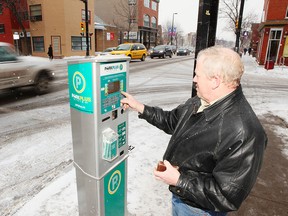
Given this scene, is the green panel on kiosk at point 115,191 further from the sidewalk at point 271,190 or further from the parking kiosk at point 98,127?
the sidewalk at point 271,190

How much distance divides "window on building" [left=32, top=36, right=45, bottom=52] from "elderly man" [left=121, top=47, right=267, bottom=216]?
29854 millimetres

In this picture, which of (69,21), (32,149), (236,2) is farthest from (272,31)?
(32,149)

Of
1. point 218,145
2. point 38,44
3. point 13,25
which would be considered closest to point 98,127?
point 218,145

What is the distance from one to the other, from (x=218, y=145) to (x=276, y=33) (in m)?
23.5

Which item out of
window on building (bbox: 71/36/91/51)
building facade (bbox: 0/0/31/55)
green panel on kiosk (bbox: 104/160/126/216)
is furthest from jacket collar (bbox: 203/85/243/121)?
building facade (bbox: 0/0/31/55)

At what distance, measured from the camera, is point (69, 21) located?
27.5m

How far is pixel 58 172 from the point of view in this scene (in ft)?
11.6

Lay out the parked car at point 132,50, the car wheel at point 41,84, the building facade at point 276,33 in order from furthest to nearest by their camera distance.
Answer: the parked car at point 132,50
the building facade at point 276,33
the car wheel at point 41,84

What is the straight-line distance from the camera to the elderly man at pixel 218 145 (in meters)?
1.31

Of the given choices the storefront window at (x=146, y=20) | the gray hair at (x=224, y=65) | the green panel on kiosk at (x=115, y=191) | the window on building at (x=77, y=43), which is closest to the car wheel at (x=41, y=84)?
the green panel on kiosk at (x=115, y=191)

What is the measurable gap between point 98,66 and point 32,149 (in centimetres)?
330

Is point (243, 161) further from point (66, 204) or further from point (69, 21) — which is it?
point (69, 21)

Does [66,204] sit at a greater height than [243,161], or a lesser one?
lesser

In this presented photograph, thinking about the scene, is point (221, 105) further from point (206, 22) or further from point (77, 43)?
point (77, 43)
